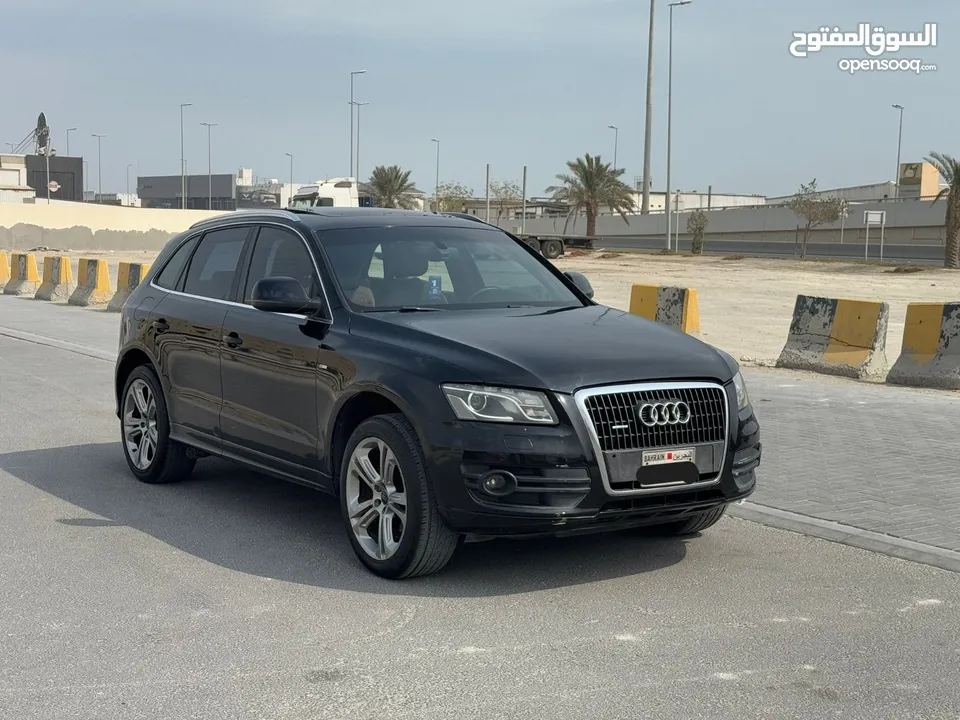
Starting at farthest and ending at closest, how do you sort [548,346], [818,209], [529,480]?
1. [818,209]
2. [548,346]
3. [529,480]

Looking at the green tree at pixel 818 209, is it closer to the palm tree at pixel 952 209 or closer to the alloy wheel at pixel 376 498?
the palm tree at pixel 952 209

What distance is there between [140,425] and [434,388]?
3203 millimetres

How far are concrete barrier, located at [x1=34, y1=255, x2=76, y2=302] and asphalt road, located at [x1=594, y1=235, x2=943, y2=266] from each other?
3713 cm

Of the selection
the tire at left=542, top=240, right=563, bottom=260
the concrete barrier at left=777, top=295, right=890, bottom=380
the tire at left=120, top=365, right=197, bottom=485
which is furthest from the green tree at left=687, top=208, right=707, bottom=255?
the tire at left=120, top=365, right=197, bottom=485

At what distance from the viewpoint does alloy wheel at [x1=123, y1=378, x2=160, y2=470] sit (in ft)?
25.4

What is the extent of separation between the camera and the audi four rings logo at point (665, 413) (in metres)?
5.38

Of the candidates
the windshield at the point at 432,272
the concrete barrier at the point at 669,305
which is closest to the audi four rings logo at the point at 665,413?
the windshield at the point at 432,272

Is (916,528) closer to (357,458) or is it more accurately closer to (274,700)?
(357,458)

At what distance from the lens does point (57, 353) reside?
601 inches

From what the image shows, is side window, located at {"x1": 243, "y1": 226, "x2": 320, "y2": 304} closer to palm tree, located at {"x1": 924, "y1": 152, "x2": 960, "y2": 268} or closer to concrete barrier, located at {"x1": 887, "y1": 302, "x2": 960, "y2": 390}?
concrete barrier, located at {"x1": 887, "y1": 302, "x2": 960, "y2": 390}

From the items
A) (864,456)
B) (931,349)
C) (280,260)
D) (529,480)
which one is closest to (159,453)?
(280,260)

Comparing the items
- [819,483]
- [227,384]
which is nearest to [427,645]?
[227,384]

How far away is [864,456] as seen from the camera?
8703 mm

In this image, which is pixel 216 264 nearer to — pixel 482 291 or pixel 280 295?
pixel 280 295
